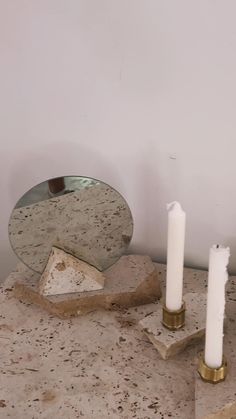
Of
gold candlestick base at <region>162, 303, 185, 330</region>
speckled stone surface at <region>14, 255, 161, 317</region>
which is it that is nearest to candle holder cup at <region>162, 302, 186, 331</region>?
gold candlestick base at <region>162, 303, 185, 330</region>

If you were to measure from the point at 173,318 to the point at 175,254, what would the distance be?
0.33 feet

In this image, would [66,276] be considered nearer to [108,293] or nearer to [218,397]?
[108,293]

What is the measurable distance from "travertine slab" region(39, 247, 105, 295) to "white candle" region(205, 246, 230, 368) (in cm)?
26

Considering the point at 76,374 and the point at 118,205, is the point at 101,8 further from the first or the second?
the point at 76,374

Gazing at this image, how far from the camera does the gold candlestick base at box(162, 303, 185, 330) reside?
87 centimetres

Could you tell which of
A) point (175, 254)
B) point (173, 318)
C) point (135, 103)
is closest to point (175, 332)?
point (173, 318)

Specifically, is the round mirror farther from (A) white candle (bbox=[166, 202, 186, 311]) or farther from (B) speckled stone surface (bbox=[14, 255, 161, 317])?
(A) white candle (bbox=[166, 202, 186, 311])

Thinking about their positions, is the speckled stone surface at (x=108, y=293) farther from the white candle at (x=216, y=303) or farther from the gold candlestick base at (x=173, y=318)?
the white candle at (x=216, y=303)

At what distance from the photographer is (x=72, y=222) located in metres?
1.00

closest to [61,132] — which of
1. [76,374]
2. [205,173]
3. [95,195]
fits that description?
[95,195]

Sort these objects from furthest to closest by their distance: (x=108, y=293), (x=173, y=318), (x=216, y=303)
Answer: (x=108, y=293) → (x=173, y=318) → (x=216, y=303)

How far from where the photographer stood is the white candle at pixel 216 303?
0.74 metres

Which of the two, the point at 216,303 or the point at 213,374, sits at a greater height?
the point at 216,303

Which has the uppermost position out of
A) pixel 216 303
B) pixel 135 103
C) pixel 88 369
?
pixel 135 103
